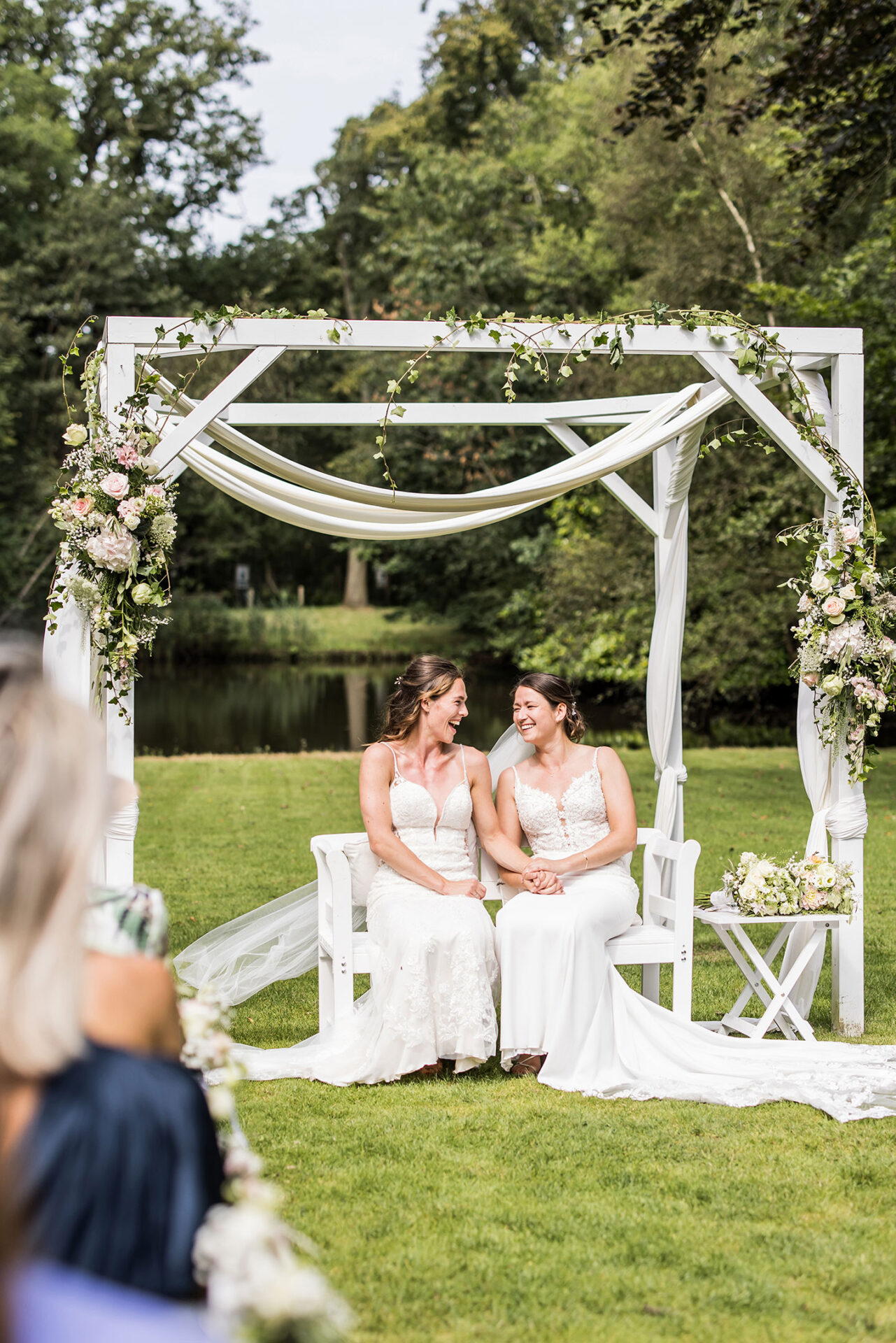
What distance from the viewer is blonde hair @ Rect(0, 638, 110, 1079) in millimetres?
1689

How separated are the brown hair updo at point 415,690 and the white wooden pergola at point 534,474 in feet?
2.17

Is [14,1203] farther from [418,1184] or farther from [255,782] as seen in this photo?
[255,782]

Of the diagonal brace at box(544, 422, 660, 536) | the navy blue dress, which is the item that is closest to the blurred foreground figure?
the navy blue dress

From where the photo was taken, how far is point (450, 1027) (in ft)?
16.2

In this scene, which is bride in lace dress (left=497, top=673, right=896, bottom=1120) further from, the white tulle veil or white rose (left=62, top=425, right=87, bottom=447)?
white rose (left=62, top=425, right=87, bottom=447)

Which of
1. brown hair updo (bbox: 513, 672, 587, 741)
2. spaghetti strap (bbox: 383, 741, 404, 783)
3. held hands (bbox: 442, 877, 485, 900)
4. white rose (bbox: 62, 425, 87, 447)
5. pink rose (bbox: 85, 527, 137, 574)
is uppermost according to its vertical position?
white rose (bbox: 62, 425, 87, 447)

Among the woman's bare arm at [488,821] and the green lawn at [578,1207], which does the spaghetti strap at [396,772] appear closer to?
the woman's bare arm at [488,821]

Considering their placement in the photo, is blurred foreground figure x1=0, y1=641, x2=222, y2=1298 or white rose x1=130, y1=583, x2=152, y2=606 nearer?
blurred foreground figure x1=0, y1=641, x2=222, y2=1298

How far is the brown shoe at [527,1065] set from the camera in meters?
5.05

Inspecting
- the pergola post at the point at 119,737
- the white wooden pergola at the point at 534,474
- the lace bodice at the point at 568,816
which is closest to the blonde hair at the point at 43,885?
the pergola post at the point at 119,737

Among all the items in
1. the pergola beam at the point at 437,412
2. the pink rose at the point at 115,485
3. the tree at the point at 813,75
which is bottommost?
the pink rose at the point at 115,485

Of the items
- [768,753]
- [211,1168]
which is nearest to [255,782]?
[768,753]

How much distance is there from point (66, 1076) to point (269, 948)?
4.46 meters

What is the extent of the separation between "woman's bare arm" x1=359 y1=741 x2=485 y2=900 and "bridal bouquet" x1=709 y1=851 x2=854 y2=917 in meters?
1.08
